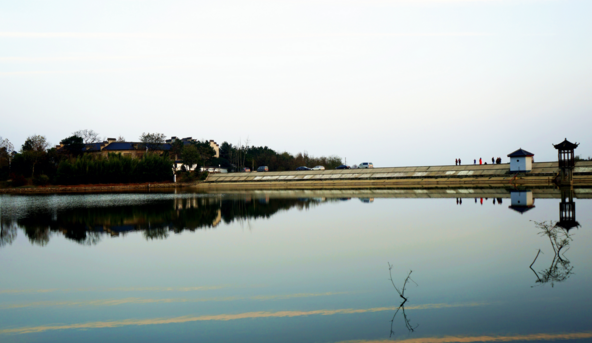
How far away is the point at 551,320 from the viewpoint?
7477 millimetres

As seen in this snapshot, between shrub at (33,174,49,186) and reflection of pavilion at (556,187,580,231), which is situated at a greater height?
shrub at (33,174,49,186)

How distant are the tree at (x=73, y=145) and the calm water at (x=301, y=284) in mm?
67821

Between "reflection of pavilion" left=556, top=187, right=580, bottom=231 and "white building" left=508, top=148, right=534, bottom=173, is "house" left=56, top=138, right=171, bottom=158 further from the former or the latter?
"reflection of pavilion" left=556, top=187, right=580, bottom=231

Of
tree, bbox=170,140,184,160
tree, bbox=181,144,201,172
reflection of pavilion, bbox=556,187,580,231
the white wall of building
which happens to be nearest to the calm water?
reflection of pavilion, bbox=556,187,580,231

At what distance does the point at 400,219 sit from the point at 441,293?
40.1ft

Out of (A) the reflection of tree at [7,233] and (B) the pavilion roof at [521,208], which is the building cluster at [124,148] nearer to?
(A) the reflection of tree at [7,233]

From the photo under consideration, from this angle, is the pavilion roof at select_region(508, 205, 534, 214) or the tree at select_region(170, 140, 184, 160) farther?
the tree at select_region(170, 140, 184, 160)

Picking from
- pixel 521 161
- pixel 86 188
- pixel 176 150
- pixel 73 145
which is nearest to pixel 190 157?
pixel 176 150

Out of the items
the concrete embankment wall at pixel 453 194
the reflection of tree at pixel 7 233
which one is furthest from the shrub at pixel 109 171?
the reflection of tree at pixel 7 233

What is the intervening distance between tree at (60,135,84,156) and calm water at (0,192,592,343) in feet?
223

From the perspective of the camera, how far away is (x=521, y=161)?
161ft

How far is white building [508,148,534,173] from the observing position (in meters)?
48.8

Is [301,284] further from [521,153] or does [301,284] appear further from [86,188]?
[86,188]

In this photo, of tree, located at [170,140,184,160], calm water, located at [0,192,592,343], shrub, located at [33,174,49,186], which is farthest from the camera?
tree, located at [170,140,184,160]
